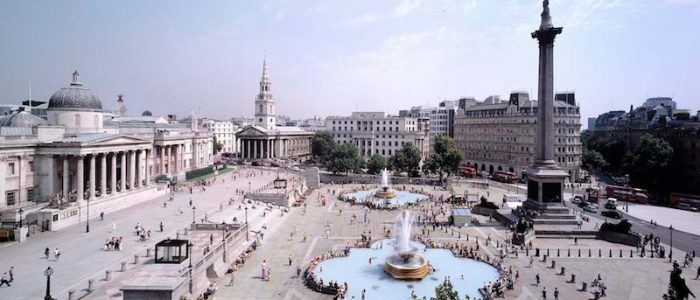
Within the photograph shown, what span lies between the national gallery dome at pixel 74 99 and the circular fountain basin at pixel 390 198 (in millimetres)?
37708

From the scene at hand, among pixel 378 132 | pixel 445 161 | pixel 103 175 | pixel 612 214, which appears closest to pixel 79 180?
pixel 103 175

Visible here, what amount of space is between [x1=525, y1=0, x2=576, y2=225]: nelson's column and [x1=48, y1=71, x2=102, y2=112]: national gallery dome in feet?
183

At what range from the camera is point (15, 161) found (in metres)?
48.9

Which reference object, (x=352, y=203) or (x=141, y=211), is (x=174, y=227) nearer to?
(x=141, y=211)

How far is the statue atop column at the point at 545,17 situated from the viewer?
54.3 metres

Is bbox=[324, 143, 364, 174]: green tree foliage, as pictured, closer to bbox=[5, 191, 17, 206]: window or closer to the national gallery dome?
the national gallery dome

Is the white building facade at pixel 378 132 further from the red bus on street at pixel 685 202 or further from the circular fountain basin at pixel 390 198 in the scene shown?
the red bus on street at pixel 685 202

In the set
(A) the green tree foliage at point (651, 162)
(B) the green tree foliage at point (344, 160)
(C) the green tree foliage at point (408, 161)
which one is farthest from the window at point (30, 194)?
(A) the green tree foliage at point (651, 162)

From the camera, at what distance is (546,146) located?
176ft

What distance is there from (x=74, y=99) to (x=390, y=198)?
1818 inches

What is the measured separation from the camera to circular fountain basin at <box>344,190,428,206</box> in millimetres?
68938

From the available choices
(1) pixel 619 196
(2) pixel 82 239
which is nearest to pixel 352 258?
(2) pixel 82 239

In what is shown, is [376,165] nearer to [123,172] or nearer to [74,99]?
[123,172]

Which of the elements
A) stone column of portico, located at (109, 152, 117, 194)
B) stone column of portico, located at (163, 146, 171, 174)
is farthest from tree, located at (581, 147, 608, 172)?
stone column of portico, located at (109, 152, 117, 194)
